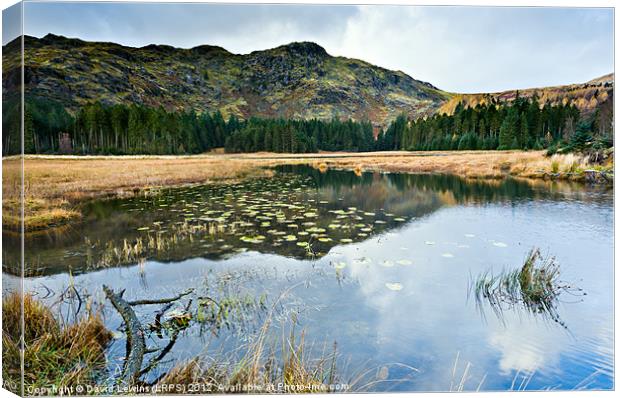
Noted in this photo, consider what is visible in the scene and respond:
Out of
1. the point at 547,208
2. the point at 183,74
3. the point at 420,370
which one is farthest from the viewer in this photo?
the point at 547,208

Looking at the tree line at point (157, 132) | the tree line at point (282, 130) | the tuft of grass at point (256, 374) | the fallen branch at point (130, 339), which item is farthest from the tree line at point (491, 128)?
the fallen branch at point (130, 339)

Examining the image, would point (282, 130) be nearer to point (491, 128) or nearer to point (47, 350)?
point (491, 128)

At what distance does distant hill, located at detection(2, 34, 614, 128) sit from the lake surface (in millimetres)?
983

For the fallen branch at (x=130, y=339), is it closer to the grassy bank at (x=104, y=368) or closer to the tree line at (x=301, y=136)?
the grassy bank at (x=104, y=368)

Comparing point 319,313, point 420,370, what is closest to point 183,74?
point 319,313

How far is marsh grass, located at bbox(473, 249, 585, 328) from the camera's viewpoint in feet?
10.4

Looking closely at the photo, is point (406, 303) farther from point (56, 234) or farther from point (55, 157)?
point (55, 157)

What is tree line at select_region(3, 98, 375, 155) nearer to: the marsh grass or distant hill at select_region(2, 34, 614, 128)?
distant hill at select_region(2, 34, 614, 128)

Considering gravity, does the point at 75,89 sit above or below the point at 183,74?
below

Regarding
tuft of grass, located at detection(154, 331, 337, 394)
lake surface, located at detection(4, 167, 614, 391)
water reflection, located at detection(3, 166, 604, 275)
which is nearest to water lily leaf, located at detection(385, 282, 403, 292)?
lake surface, located at detection(4, 167, 614, 391)

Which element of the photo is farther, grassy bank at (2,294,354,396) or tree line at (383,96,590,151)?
tree line at (383,96,590,151)

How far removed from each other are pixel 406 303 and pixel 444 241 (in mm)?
1118

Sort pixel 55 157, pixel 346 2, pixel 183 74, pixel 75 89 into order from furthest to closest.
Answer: pixel 183 74, pixel 75 89, pixel 55 157, pixel 346 2

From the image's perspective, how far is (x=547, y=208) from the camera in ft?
13.3
